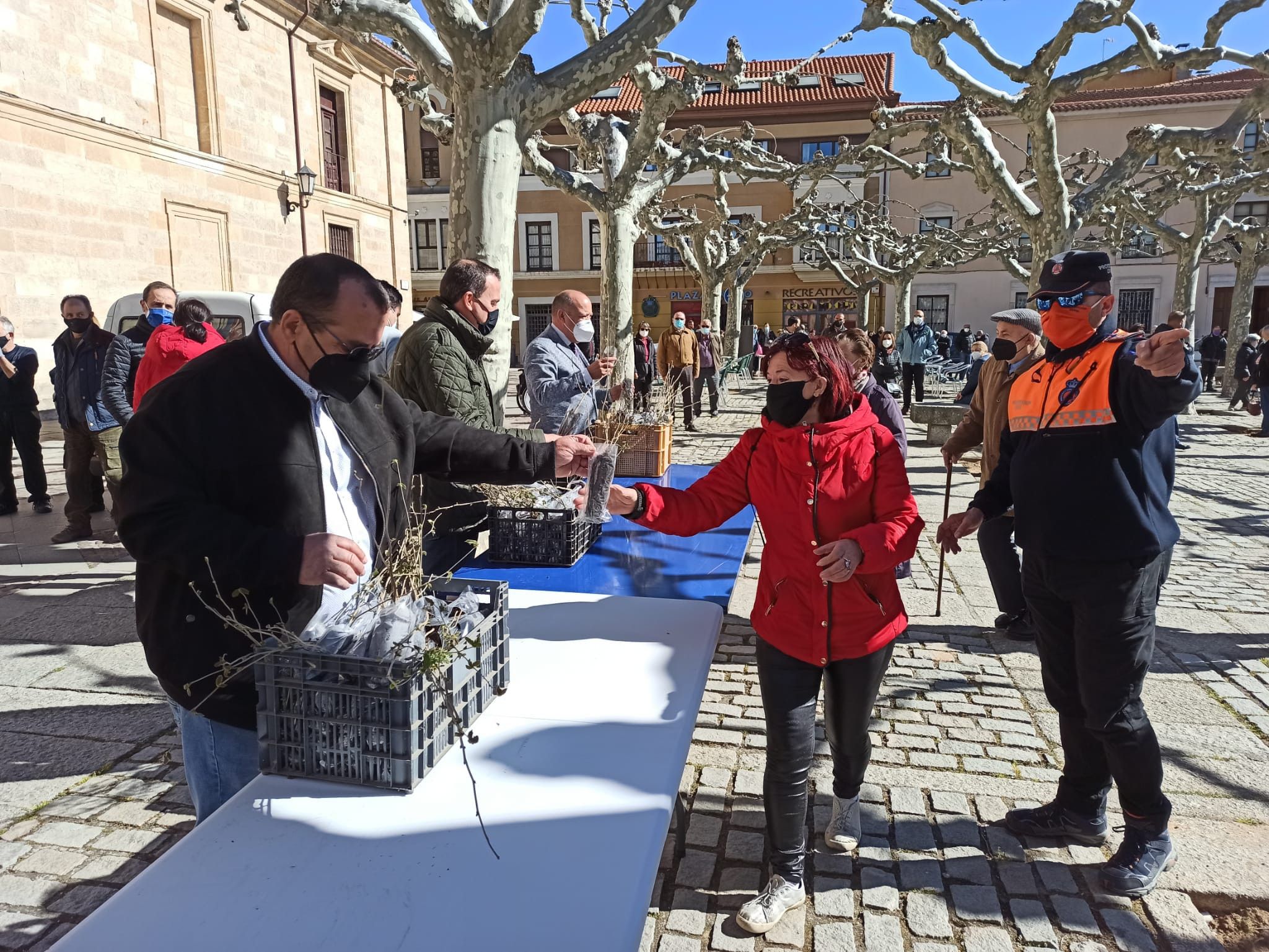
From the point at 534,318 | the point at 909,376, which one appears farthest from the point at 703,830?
the point at 534,318

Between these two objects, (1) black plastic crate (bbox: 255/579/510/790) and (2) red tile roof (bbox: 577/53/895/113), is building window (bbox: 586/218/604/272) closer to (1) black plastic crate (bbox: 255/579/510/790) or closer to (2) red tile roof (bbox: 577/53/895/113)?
(2) red tile roof (bbox: 577/53/895/113)

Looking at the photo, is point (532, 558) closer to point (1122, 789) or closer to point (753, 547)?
point (1122, 789)

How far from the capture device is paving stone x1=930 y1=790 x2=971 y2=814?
3.30 meters

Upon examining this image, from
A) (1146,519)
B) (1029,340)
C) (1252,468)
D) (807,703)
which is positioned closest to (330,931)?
(807,703)

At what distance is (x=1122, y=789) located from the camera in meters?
2.90

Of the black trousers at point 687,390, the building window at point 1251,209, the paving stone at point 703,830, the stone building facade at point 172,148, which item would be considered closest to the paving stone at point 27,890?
the paving stone at point 703,830

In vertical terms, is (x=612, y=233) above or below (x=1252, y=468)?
above

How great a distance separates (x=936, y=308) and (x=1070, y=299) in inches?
1621

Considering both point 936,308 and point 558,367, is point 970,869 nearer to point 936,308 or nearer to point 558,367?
point 558,367

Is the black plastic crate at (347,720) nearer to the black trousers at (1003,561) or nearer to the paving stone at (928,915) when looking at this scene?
the paving stone at (928,915)

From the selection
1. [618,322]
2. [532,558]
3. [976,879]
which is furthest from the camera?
[618,322]

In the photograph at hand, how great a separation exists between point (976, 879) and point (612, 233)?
9.88 metres

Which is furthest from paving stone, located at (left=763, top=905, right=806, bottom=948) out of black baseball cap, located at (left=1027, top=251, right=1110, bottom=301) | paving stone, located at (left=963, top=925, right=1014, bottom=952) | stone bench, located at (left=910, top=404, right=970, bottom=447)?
stone bench, located at (left=910, top=404, right=970, bottom=447)

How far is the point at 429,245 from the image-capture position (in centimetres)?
4144
